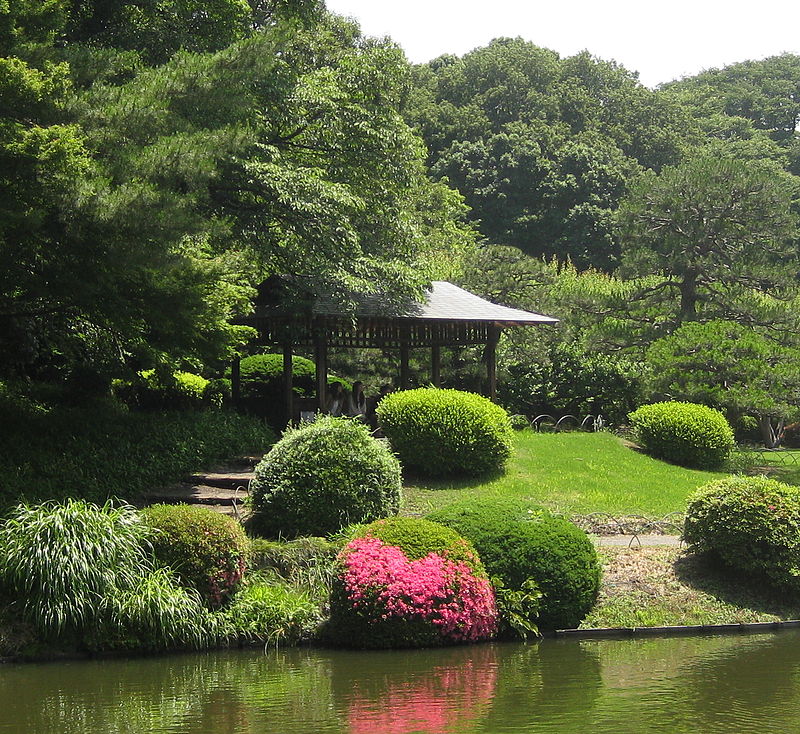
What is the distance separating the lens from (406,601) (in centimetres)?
985

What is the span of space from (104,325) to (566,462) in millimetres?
8529

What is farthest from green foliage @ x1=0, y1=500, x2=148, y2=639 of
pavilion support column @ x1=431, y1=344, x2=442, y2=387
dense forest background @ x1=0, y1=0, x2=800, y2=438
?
pavilion support column @ x1=431, y1=344, x2=442, y2=387

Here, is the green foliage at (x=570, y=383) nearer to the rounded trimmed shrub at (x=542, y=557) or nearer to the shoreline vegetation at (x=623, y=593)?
the shoreline vegetation at (x=623, y=593)

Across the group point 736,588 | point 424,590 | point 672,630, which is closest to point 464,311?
point 736,588

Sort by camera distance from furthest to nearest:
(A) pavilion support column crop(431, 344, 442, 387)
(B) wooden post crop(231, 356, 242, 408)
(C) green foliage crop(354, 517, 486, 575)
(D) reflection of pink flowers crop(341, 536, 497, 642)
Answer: (A) pavilion support column crop(431, 344, 442, 387), (B) wooden post crop(231, 356, 242, 408), (C) green foliage crop(354, 517, 486, 575), (D) reflection of pink flowers crop(341, 536, 497, 642)

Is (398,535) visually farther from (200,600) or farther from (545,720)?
(545,720)

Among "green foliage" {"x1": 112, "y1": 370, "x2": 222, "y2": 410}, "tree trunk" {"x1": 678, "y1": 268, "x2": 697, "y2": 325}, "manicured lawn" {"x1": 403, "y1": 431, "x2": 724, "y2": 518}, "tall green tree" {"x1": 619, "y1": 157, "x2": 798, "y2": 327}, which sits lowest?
"manicured lawn" {"x1": 403, "y1": 431, "x2": 724, "y2": 518}

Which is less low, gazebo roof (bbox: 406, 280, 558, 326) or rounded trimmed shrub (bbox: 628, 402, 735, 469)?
gazebo roof (bbox: 406, 280, 558, 326)

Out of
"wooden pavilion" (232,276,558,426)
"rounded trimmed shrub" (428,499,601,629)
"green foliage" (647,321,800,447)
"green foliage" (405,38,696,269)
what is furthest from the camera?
"green foliage" (405,38,696,269)

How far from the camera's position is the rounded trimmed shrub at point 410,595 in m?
9.84

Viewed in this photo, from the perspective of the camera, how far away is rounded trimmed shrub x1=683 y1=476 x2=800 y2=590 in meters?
11.3

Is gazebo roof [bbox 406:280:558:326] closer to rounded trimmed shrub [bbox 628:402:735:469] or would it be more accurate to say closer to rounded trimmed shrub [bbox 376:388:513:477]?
rounded trimmed shrub [bbox 376:388:513:477]

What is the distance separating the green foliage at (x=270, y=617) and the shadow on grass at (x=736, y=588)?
4362 mm

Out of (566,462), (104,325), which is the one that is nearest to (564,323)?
(566,462)
